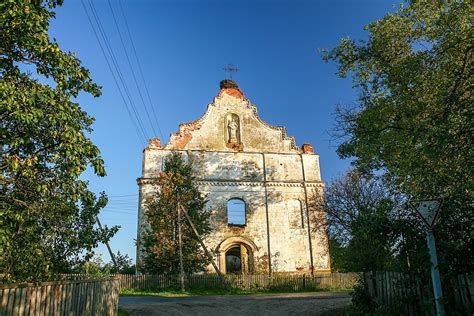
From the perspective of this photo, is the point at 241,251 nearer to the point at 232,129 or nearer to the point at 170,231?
the point at 170,231

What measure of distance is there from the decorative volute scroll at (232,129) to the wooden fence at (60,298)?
21535mm

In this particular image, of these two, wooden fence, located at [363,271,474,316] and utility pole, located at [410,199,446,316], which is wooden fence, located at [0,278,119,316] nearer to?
utility pole, located at [410,199,446,316]

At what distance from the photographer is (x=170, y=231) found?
25.1 meters

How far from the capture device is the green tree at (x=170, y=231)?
24.7 m

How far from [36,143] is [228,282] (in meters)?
20.1

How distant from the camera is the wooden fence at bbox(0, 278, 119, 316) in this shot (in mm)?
5723

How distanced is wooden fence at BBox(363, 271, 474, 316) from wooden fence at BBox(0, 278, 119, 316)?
653 centimetres

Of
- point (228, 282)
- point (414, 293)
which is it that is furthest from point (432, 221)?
point (228, 282)

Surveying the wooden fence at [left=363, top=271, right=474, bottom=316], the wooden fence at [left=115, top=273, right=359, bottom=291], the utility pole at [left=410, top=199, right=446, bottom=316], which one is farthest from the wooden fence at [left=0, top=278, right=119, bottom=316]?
the wooden fence at [left=115, top=273, right=359, bottom=291]

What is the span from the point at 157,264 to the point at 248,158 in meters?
11.1

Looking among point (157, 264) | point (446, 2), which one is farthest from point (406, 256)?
point (157, 264)

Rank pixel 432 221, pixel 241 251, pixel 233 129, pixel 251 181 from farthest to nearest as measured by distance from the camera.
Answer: pixel 233 129, pixel 251 181, pixel 241 251, pixel 432 221

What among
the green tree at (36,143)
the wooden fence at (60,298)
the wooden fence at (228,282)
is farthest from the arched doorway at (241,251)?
the green tree at (36,143)

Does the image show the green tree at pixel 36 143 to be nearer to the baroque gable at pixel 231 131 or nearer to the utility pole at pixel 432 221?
the utility pole at pixel 432 221
